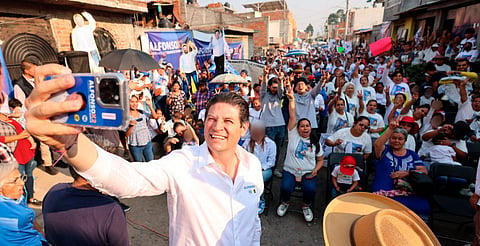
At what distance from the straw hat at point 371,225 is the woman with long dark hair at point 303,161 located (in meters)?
1.93

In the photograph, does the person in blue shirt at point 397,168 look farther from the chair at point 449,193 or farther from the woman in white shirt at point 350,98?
the woman in white shirt at point 350,98

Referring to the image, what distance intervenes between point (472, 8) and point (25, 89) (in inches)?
586

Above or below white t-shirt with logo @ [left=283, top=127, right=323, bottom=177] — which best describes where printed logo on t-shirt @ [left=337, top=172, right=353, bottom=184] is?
below

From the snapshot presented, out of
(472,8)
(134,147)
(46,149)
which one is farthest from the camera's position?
(472,8)

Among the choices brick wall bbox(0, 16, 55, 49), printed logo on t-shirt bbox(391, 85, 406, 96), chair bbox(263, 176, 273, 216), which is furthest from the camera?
printed logo on t-shirt bbox(391, 85, 406, 96)

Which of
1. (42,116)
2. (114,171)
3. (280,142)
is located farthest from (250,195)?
(280,142)

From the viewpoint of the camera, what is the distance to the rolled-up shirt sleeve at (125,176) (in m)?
0.94

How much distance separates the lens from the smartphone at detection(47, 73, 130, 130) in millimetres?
767

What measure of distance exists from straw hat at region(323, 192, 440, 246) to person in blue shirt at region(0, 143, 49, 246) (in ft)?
6.39

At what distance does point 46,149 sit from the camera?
15.7 ft

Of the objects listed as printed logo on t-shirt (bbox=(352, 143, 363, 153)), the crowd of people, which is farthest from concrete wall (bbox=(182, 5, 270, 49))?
printed logo on t-shirt (bbox=(352, 143, 363, 153))

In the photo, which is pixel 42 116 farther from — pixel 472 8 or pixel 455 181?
pixel 472 8

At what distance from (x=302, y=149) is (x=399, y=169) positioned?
1.31 meters

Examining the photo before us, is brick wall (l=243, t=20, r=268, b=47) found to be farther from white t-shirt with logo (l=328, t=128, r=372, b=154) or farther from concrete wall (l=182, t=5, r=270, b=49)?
white t-shirt with logo (l=328, t=128, r=372, b=154)
